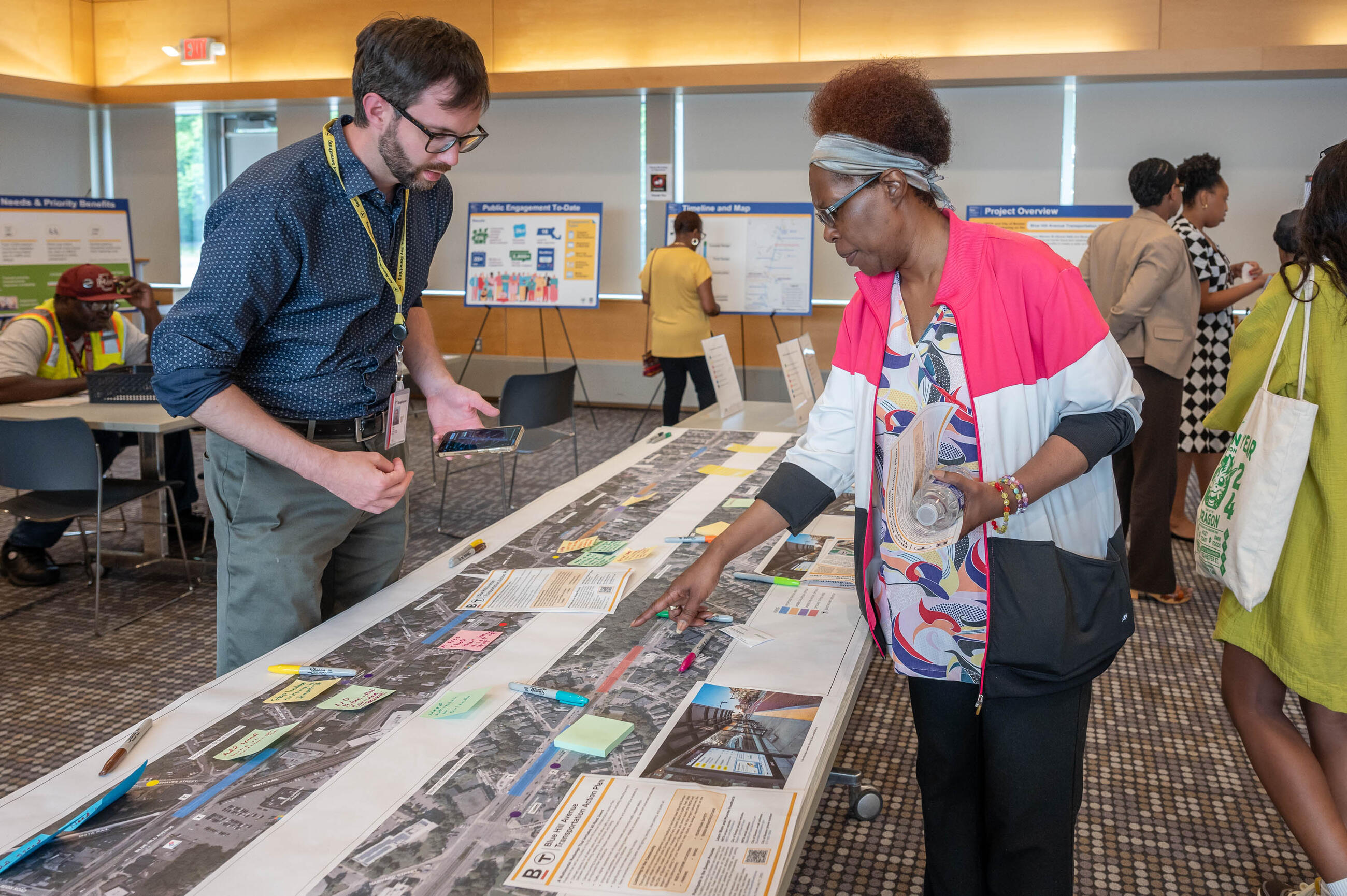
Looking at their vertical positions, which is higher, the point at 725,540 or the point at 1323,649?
the point at 725,540

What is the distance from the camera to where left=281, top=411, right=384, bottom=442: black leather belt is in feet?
5.22

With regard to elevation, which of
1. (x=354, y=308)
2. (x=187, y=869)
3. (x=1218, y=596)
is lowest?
(x=1218, y=596)

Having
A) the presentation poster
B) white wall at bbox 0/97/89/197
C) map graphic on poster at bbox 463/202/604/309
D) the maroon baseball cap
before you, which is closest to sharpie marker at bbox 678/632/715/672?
the maroon baseball cap

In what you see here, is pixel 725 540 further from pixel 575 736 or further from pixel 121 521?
pixel 121 521

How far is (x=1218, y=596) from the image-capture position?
381 cm

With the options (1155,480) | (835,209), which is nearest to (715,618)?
(835,209)

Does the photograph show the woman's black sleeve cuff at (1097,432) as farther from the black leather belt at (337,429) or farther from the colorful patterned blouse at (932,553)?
the black leather belt at (337,429)

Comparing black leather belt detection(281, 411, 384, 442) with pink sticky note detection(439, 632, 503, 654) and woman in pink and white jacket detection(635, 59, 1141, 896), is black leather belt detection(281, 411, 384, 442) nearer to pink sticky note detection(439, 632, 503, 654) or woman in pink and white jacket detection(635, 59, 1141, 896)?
pink sticky note detection(439, 632, 503, 654)

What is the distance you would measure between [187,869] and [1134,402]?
1.23 m

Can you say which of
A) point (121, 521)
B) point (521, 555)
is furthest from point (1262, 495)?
point (121, 521)

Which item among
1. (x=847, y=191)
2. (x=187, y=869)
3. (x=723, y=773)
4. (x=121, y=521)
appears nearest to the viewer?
(x=187, y=869)

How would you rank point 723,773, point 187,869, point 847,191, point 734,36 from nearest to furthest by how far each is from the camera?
point 187,869, point 723,773, point 847,191, point 734,36

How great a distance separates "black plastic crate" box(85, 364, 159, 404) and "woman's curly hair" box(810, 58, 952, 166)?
3.37m

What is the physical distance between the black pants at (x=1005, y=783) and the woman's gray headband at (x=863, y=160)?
0.70 m
